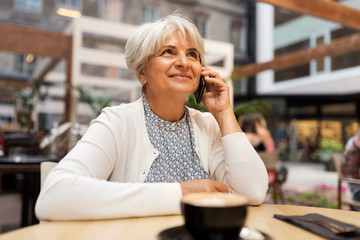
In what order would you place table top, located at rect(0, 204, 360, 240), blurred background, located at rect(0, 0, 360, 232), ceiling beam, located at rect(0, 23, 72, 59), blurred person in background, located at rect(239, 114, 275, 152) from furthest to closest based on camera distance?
blurred background, located at rect(0, 0, 360, 232), ceiling beam, located at rect(0, 23, 72, 59), blurred person in background, located at rect(239, 114, 275, 152), table top, located at rect(0, 204, 360, 240)

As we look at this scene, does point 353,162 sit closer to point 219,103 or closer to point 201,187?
point 219,103

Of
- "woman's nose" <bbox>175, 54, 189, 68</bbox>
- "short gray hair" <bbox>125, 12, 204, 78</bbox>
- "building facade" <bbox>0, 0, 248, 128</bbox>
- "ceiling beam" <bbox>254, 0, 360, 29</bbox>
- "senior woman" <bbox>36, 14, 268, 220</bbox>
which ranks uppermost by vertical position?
"building facade" <bbox>0, 0, 248, 128</bbox>

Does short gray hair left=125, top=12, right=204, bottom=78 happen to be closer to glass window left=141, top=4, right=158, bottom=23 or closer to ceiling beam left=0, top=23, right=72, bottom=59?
ceiling beam left=0, top=23, right=72, bottom=59

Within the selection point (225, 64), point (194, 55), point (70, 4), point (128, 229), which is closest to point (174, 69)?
point (194, 55)

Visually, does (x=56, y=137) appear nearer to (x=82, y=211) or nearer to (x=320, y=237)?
(x=82, y=211)

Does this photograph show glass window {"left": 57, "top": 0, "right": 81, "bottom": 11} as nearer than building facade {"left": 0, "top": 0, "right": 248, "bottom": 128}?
No

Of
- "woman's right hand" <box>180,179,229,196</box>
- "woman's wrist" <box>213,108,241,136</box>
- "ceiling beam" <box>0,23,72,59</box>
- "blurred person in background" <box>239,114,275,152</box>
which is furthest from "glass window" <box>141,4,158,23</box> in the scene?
"woman's right hand" <box>180,179,229,196</box>

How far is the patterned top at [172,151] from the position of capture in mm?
1227

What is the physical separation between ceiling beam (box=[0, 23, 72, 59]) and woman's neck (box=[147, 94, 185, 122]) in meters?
5.15

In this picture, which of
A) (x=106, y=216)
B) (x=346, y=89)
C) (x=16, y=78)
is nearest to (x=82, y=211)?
(x=106, y=216)

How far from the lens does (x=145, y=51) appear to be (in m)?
1.28

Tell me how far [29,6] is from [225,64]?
875 cm

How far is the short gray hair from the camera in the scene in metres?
1.27

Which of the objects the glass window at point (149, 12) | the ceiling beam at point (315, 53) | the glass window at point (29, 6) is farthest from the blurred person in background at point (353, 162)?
the glass window at point (29, 6)
